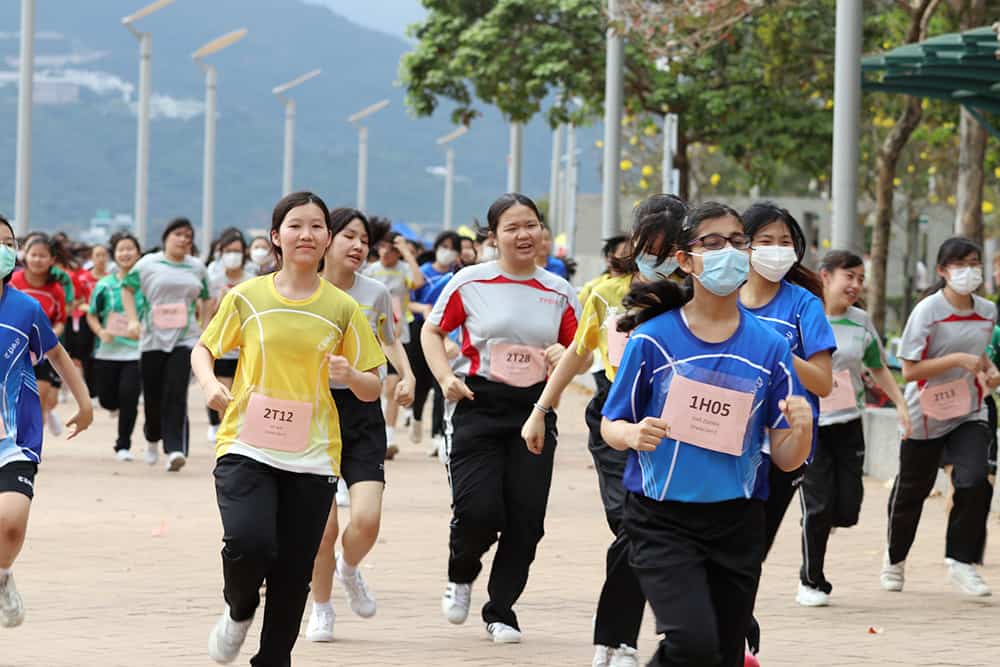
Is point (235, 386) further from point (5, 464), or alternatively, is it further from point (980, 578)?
point (980, 578)

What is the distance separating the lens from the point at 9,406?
7.54 metres

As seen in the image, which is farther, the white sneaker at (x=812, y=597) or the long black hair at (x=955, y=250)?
the long black hair at (x=955, y=250)

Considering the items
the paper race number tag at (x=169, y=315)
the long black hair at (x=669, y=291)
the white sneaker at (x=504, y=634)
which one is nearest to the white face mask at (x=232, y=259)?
the paper race number tag at (x=169, y=315)

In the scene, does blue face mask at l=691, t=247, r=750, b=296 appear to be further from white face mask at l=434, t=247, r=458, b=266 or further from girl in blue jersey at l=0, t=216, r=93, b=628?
white face mask at l=434, t=247, r=458, b=266

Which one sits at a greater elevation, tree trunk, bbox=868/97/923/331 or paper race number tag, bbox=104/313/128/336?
tree trunk, bbox=868/97/923/331

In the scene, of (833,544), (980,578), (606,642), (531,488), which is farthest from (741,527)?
(833,544)

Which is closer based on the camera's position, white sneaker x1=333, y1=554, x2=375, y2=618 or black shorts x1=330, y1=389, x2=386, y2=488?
black shorts x1=330, y1=389, x2=386, y2=488

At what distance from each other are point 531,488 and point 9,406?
2247 mm

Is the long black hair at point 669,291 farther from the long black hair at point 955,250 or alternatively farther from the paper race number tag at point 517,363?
the long black hair at point 955,250

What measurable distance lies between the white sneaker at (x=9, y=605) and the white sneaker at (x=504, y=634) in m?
1.99

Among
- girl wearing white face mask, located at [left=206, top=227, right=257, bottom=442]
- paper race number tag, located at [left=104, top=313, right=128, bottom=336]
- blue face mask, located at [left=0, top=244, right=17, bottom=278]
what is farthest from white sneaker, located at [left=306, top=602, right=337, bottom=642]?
paper race number tag, located at [left=104, top=313, right=128, bottom=336]

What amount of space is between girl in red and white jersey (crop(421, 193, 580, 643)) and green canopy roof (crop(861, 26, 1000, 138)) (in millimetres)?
6463

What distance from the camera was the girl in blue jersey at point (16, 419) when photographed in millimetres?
7496

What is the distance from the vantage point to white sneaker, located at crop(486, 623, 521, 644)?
855cm
